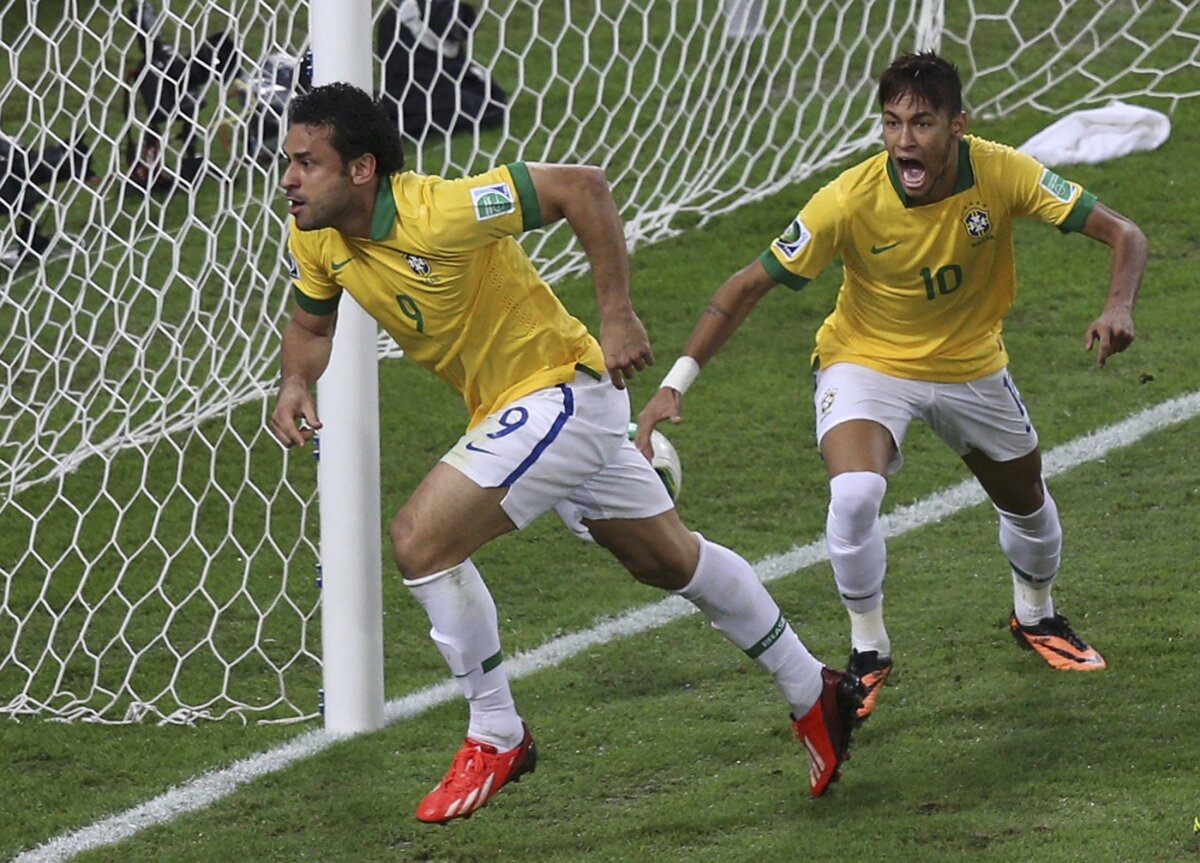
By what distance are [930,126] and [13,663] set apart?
9.60 ft

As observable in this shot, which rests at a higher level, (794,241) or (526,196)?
(526,196)

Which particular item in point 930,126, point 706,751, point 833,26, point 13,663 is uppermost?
point 930,126

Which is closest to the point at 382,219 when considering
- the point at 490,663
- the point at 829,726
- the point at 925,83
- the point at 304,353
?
the point at 304,353

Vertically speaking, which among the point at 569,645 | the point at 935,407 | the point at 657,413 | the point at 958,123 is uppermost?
the point at 958,123

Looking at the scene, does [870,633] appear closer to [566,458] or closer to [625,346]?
[566,458]

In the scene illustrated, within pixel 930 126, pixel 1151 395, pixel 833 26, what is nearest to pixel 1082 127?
pixel 833 26

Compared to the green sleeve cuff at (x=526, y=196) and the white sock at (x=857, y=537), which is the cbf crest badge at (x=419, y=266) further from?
the white sock at (x=857, y=537)

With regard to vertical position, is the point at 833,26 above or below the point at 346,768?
above

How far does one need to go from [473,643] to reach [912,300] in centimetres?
139

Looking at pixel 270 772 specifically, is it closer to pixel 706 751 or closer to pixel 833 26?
pixel 706 751

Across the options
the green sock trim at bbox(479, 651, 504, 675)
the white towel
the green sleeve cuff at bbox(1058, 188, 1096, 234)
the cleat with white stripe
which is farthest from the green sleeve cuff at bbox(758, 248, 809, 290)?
the white towel

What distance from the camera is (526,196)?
4.03 metres

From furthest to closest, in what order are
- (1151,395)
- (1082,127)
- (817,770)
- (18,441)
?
1. (1082,127)
2. (1151,395)
3. (18,441)
4. (817,770)

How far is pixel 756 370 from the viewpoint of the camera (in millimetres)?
7516
